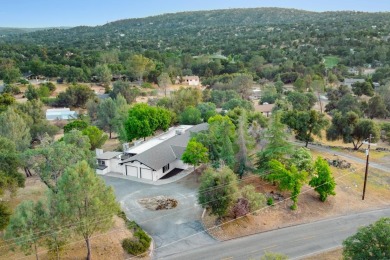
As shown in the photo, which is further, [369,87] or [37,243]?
[369,87]

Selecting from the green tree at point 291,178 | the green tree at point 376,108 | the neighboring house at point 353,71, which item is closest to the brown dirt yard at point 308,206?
the green tree at point 291,178

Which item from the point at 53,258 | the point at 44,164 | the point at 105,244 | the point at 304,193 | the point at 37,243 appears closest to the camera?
the point at 37,243

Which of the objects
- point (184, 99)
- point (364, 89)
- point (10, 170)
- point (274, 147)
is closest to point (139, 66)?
point (184, 99)

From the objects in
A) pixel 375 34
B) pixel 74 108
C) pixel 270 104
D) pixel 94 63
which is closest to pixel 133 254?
pixel 270 104

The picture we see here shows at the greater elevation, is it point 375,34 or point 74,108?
point 375,34

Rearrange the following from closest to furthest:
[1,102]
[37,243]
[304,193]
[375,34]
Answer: [37,243]
[304,193]
[1,102]
[375,34]

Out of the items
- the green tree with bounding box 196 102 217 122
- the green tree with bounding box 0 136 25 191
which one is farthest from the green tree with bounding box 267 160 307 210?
the green tree with bounding box 196 102 217 122

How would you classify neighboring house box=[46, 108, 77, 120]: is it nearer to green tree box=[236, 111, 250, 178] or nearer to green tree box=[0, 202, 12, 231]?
green tree box=[236, 111, 250, 178]

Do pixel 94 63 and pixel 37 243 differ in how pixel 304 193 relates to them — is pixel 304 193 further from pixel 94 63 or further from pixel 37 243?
pixel 94 63
